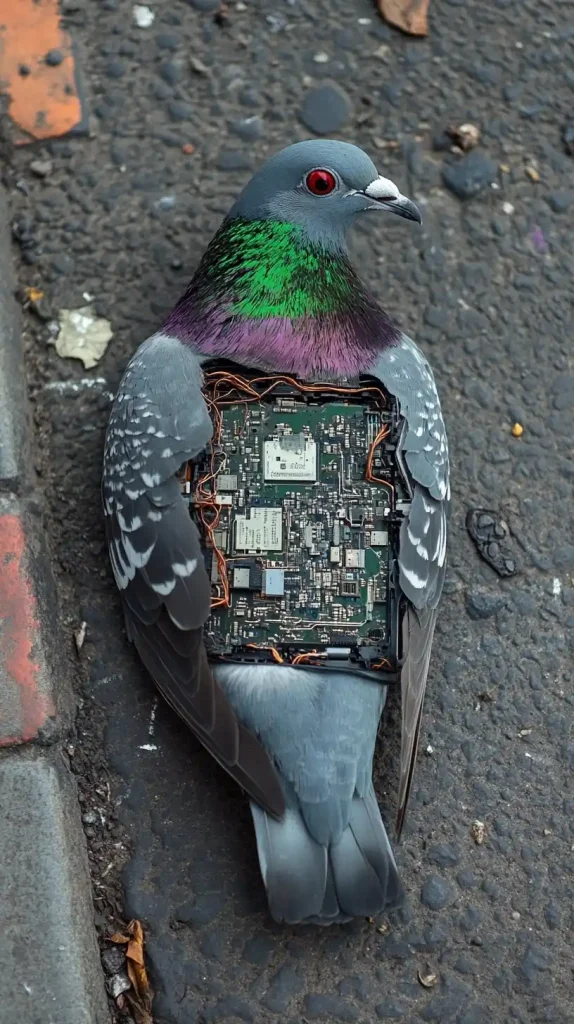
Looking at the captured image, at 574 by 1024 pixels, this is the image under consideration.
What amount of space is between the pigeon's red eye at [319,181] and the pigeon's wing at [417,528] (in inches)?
14.0

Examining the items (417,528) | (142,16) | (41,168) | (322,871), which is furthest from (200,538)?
(142,16)

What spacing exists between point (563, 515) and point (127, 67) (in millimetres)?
1553

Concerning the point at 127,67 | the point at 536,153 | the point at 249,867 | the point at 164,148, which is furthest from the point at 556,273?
the point at 249,867

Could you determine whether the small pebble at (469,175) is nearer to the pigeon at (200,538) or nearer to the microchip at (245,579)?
the pigeon at (200,538)

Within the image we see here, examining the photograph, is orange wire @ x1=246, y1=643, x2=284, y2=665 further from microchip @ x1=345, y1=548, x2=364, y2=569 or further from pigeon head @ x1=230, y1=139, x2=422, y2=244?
pigeon head @ x1=230, y1=139, x2=422, y2=244

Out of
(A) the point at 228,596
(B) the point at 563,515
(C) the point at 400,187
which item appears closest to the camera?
(A) the point at 228,596

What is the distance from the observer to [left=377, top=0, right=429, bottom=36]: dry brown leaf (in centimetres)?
276

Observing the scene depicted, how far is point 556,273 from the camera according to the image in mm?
2660

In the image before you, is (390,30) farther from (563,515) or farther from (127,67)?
(563,515)

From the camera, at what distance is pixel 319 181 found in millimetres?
2180

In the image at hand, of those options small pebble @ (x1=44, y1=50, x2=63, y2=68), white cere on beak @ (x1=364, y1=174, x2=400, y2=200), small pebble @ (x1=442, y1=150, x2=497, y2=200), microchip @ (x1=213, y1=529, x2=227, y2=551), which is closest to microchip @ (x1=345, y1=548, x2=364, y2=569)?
microchip @ (x1=213, y1=529, x2=227, y2=551)

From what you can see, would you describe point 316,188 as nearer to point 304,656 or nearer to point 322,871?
point 304,656

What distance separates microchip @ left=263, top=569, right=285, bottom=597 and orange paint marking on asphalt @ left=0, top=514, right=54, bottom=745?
0.50 m

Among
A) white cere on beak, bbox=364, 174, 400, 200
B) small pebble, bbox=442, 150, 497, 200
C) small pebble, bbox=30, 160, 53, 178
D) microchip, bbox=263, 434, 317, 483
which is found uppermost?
small pebble, bbox=442, 150, 497, 200
